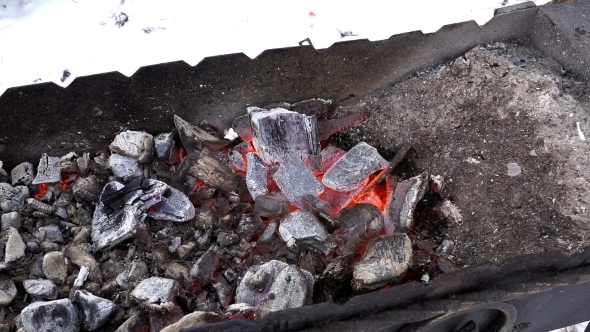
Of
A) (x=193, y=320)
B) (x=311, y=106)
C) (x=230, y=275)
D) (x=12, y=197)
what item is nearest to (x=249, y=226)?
(x=230, y=275)

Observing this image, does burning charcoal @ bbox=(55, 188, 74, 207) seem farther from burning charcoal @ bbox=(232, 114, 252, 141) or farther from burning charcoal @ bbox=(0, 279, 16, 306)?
burning charcoal @ bbox=(232, 114, 252, 141)

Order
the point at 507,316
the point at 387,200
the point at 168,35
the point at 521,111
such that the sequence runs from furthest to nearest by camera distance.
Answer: the point at 168,35 < the point at 387,200 < the point at 521,111 < the point at 507,316

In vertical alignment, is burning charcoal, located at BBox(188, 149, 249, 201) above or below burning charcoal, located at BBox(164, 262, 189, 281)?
above

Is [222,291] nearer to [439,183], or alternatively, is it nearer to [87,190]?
[87,190]

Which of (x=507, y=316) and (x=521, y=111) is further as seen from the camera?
(x=521, y=111)

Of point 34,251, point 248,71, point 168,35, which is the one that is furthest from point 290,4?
point 34,251

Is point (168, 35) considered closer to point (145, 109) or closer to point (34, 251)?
point (145, 109)

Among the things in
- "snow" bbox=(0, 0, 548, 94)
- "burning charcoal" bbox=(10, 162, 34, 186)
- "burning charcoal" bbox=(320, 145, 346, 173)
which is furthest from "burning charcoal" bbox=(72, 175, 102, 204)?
"snow" bbox=(0, 0, 548, 94)
